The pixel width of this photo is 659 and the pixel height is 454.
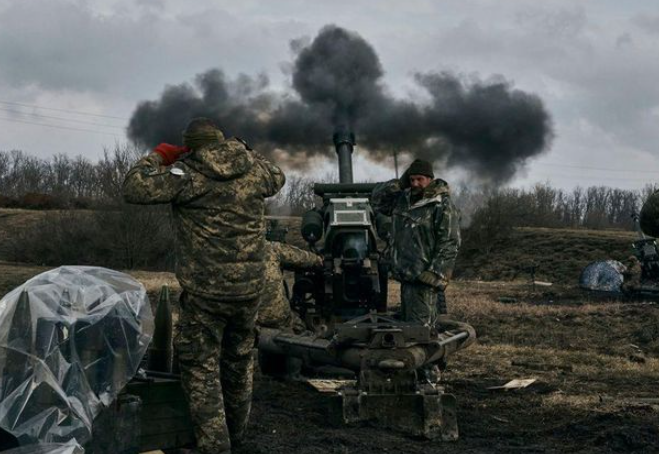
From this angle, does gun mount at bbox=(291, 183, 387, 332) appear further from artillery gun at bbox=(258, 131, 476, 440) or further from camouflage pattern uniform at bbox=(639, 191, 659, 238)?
camouflage pattern uniform at bbox=(639, 191, 659, 238)

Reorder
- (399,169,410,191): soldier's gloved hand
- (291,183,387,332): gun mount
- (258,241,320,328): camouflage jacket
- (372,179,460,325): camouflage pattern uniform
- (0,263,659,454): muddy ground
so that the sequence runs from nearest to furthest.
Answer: (0,263,659,454): muddy ground
(372,179,460,325): camouflage pattern uniform
(399,169,410,191): soldier's gloved hand
(258,241,320,328): camouflage jacket
(291,183,387,332): gun mount

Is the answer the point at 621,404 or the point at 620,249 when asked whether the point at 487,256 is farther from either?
the point at 621,404

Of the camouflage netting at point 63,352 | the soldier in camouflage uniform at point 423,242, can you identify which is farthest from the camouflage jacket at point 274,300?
the camouflage netting at point 63,352

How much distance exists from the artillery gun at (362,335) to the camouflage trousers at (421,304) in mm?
199

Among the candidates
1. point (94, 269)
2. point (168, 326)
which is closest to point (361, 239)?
point (168, 326)

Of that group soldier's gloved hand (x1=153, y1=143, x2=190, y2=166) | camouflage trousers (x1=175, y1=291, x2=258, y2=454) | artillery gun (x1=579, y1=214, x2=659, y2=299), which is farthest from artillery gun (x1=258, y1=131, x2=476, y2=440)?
artillery gun (x1=579, y1=214, x2=659, y2=299)

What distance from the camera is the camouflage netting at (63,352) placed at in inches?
147

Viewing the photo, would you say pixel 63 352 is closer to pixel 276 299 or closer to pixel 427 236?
pixel 427 236

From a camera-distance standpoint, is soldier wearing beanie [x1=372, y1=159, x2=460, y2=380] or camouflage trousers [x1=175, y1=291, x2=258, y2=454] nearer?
camouflage trousers [x1=175, y1=291, x2=258, y2=454]

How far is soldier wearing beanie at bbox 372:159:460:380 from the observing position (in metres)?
6.81

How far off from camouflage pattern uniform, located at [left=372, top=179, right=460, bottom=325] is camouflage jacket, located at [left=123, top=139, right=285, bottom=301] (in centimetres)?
228

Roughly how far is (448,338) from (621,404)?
1507 mm

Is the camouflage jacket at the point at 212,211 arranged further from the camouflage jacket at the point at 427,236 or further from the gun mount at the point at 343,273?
the gun mount at the point at 343,273

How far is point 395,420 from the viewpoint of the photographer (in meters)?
5.64
